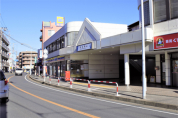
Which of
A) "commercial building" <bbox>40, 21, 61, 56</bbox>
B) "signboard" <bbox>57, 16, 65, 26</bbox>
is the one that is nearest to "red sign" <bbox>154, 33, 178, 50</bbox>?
"commercial building" <bbox>40, 21, 61, 56</bbox>

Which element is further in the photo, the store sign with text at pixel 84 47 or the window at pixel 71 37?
the window at pixel 71 37

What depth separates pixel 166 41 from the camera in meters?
14.0

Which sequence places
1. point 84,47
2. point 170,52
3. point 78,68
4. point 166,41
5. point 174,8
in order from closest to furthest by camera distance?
point 166,41 < point 174,8 < point 170,52 < point 84,47 < point 78,68

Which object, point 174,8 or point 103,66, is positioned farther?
point 103,66

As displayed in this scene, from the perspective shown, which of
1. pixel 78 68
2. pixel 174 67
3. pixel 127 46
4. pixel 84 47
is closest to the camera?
pixel 174 67

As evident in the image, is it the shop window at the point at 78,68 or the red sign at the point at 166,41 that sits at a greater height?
the red sign at the point at 166,41

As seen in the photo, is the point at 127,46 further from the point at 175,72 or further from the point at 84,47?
the point at 84,47

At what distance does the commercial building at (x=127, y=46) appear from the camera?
47.6ft

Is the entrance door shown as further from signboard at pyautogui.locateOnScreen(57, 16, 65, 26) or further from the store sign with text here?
signboard at pyautogui.locateOnScreen(57, 16, 65, 26)

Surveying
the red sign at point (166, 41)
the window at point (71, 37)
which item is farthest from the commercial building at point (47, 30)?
the red sign at point (166, 41)

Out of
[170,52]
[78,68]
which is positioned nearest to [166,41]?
[170,52]

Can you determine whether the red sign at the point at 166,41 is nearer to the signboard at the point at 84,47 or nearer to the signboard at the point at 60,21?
the signboard at the point at 84,47

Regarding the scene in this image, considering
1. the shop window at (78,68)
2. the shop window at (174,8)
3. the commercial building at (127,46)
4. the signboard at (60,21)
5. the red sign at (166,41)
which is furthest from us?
the signboard at (60,21)

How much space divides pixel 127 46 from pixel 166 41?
13.3ft
